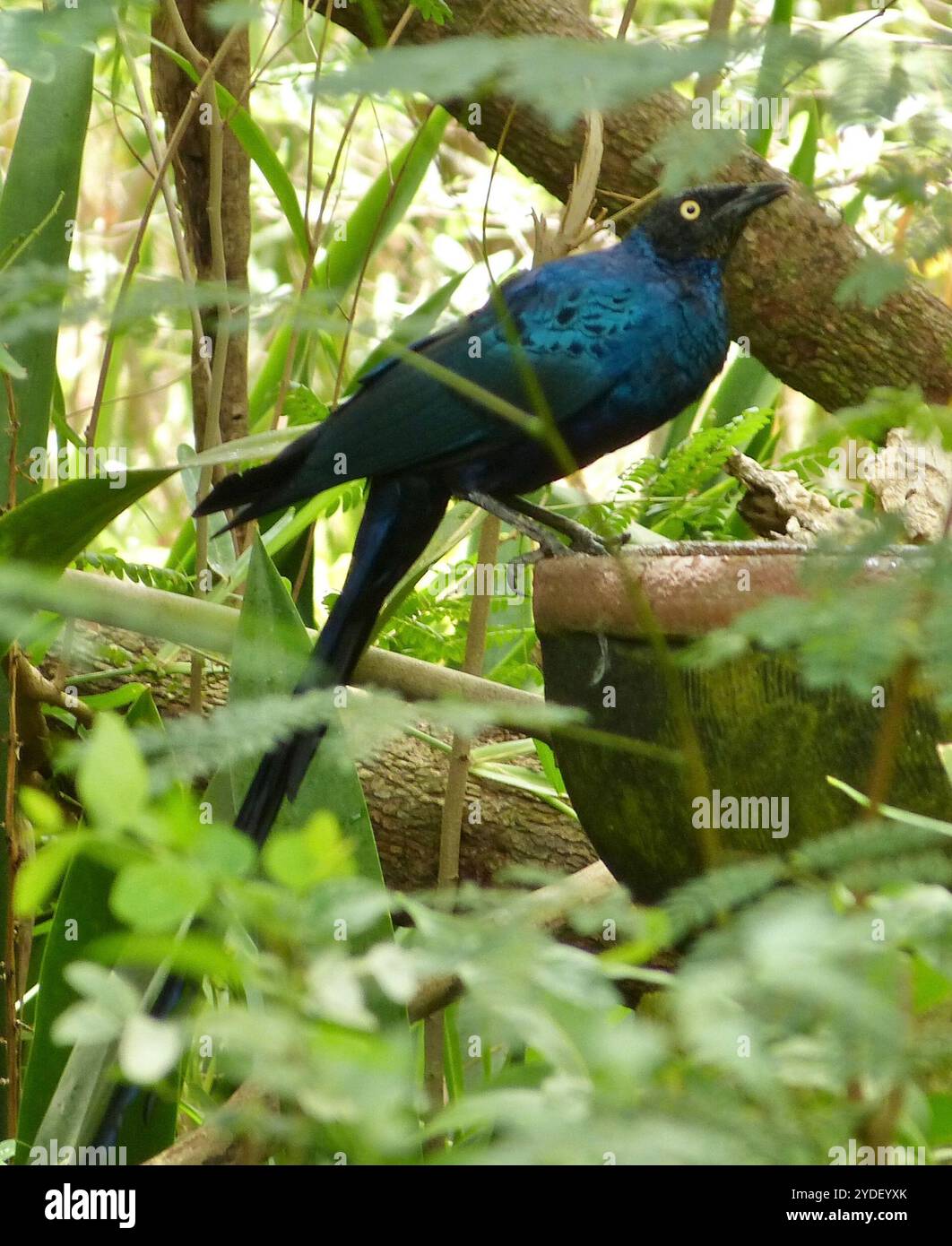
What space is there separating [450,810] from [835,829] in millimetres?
547

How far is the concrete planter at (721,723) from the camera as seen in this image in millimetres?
906

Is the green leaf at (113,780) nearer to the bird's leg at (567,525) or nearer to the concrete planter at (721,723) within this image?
the concrete planter at (721,723)

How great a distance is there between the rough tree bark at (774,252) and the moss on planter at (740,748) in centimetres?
102

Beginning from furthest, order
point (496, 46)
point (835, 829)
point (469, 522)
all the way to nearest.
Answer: point (469, 522) → point (835, 829) → point (496, 46)

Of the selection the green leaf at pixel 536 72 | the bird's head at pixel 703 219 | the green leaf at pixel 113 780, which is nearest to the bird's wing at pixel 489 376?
the bird's head at pixel 703 219

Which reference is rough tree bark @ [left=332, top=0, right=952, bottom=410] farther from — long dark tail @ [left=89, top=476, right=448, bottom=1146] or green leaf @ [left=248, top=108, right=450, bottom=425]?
long dark tail @ [left=89, top=476, right=448, bottom=1146]

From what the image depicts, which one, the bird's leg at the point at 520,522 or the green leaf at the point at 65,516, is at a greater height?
the bird's leg at the point at 520,522

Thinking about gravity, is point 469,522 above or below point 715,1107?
above

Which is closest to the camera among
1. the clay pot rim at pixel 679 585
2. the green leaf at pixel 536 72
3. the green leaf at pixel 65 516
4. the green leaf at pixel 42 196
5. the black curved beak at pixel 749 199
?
the green leaf at pixel 536 72

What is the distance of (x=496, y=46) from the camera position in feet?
1.63
